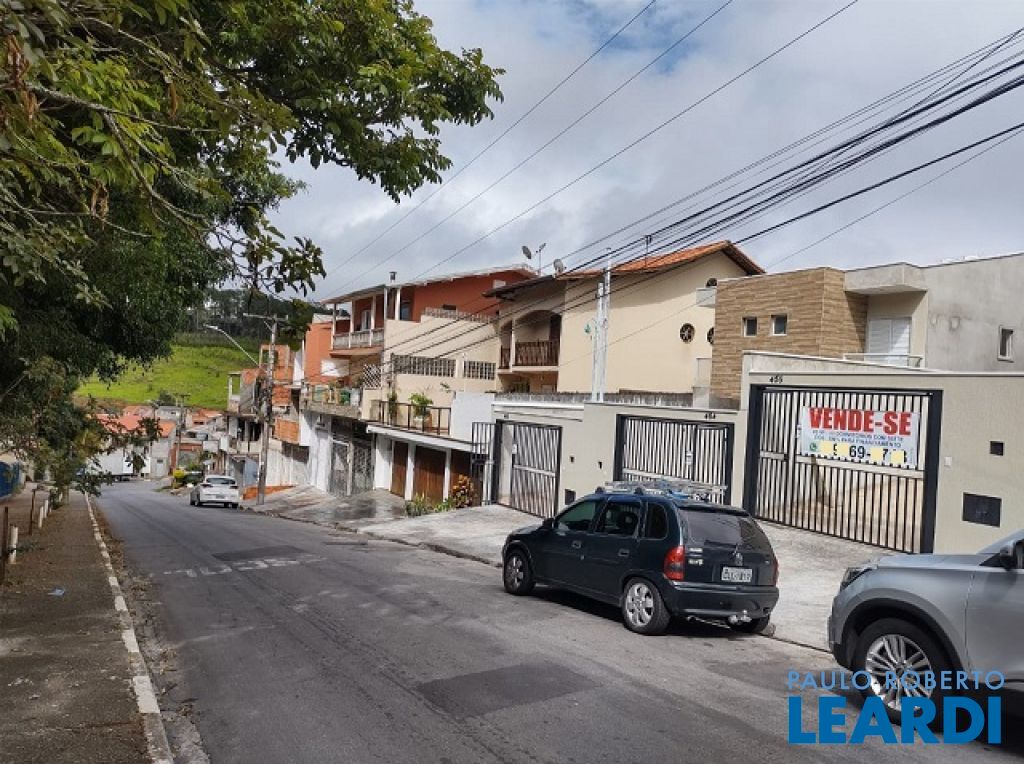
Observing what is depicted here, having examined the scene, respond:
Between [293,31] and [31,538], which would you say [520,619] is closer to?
[293,31]

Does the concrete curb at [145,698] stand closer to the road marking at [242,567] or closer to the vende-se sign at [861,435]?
the road marking at [242,567]

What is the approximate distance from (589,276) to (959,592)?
88.8 ft

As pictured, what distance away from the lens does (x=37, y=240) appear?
195 inches

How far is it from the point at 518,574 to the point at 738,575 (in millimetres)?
3399

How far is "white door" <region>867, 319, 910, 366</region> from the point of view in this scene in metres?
22.1

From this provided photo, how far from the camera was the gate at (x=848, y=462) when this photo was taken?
12.5m

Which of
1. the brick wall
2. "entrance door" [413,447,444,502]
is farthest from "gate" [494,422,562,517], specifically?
"entrance door" [413,447,444,502]

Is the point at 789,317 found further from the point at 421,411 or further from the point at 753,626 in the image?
the point at 753,626

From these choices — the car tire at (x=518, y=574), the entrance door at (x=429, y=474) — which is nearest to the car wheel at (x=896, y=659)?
the car tire at (x=518, y=574)

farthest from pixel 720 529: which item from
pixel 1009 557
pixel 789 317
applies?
pixel 789 317

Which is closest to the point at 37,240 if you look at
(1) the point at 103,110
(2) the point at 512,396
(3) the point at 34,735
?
(1) the point at 103,110

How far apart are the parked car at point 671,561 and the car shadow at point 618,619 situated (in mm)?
240

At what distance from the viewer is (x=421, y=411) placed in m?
31.5

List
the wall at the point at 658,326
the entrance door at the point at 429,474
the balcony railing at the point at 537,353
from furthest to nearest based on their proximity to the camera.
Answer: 1. the balcony railing at the point at 537,353
2. the wall at the point at 658,326
3. the entrance door at the point at 429,474
